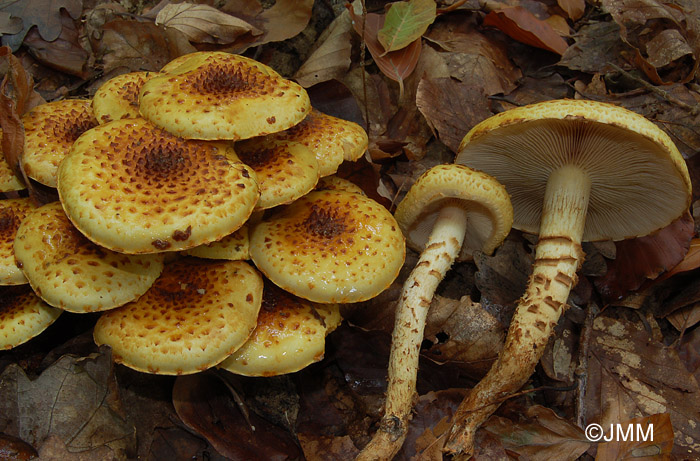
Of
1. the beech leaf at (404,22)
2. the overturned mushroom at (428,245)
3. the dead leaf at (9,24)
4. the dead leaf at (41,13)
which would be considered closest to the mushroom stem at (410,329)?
the overturned mushroom at (428,245)

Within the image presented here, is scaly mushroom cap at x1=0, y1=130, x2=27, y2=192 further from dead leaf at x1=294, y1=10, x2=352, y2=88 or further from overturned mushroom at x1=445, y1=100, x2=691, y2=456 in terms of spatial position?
overturned mushroom at x1=445, y1=100, x2=691, y2=456

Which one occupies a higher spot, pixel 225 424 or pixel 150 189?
pixel 150 189

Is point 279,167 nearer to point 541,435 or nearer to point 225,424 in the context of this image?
point 225,424

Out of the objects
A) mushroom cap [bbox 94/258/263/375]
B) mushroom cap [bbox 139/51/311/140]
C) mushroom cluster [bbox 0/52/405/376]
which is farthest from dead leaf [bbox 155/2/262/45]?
mushroom cap [bbox 94/258/263/375]

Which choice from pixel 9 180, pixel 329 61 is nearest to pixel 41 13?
pixel 9 180

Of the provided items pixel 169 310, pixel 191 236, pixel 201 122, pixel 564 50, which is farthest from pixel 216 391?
pixel 564 50

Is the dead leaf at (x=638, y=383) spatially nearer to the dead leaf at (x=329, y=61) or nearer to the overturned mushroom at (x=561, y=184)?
the overturned mushroom at (x=561, y=184)
